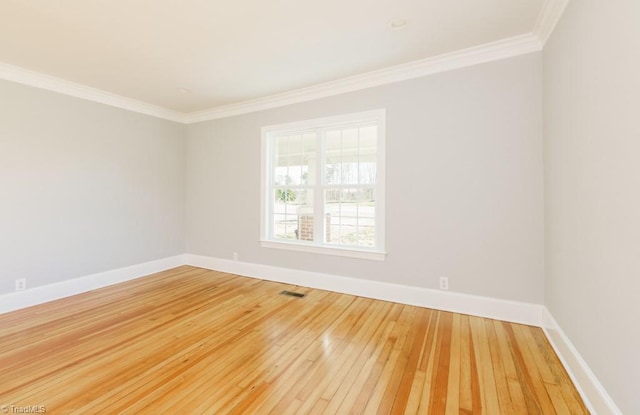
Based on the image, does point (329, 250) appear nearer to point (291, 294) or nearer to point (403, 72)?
point (291, 294)

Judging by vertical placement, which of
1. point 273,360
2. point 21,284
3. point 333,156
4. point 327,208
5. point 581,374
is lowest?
point 273,360

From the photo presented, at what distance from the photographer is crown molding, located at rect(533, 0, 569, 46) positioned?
6.89ft

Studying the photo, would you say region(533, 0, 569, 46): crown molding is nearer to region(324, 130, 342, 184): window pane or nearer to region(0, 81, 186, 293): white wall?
region(324, 130, 342, 184): window pane

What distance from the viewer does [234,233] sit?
4.62 meters

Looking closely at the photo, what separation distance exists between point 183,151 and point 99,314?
9.91ft

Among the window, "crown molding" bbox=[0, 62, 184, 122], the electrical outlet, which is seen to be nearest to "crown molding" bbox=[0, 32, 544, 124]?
"crown molding" bbox=[0, 62, 184, 122]

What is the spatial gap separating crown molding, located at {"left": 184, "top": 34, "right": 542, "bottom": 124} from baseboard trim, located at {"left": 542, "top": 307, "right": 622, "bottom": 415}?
2.51 m

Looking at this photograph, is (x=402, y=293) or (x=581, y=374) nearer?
(x=581, y=374)

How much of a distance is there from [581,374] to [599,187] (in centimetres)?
119

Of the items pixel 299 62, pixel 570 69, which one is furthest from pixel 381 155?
pixel 570 69

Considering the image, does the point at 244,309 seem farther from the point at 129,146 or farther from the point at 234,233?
the point at 129,146

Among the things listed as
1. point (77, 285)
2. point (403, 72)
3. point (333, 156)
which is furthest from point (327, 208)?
point (77, 285)

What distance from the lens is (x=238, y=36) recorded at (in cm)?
257

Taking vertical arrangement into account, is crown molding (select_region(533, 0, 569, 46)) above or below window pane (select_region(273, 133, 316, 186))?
above
